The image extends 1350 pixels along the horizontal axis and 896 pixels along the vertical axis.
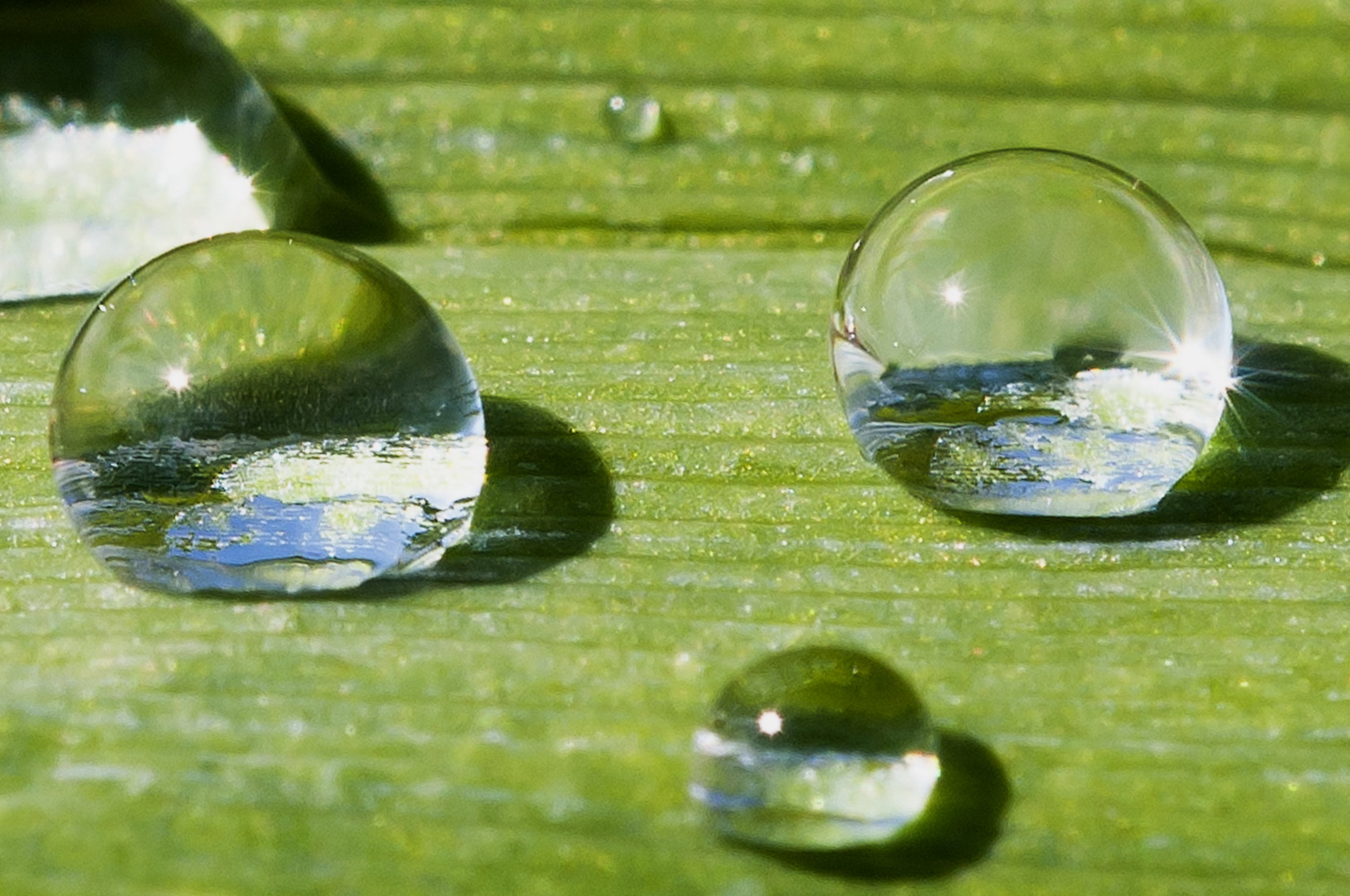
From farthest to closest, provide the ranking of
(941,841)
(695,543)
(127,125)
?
(127,125) < (695,543) < (941,841)

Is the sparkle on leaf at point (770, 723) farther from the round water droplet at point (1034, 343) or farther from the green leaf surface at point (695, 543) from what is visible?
the round water droplet at point (1034, 343)

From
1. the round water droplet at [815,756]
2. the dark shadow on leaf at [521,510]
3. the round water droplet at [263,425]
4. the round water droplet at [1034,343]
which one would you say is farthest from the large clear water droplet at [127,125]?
the round water droplet at [815,756]

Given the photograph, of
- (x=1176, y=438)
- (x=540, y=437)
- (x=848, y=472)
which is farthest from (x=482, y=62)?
(x=1176, y=438)

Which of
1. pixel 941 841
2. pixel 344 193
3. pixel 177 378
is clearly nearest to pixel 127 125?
pixel 344 193

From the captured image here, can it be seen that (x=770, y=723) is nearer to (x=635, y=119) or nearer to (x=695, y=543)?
(x=695, y=543)

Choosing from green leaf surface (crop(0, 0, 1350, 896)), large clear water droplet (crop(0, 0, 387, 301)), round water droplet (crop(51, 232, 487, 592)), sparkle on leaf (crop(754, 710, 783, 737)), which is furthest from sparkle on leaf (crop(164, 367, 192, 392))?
sparkle on leaf (crop(754, 710, 783, 737))
